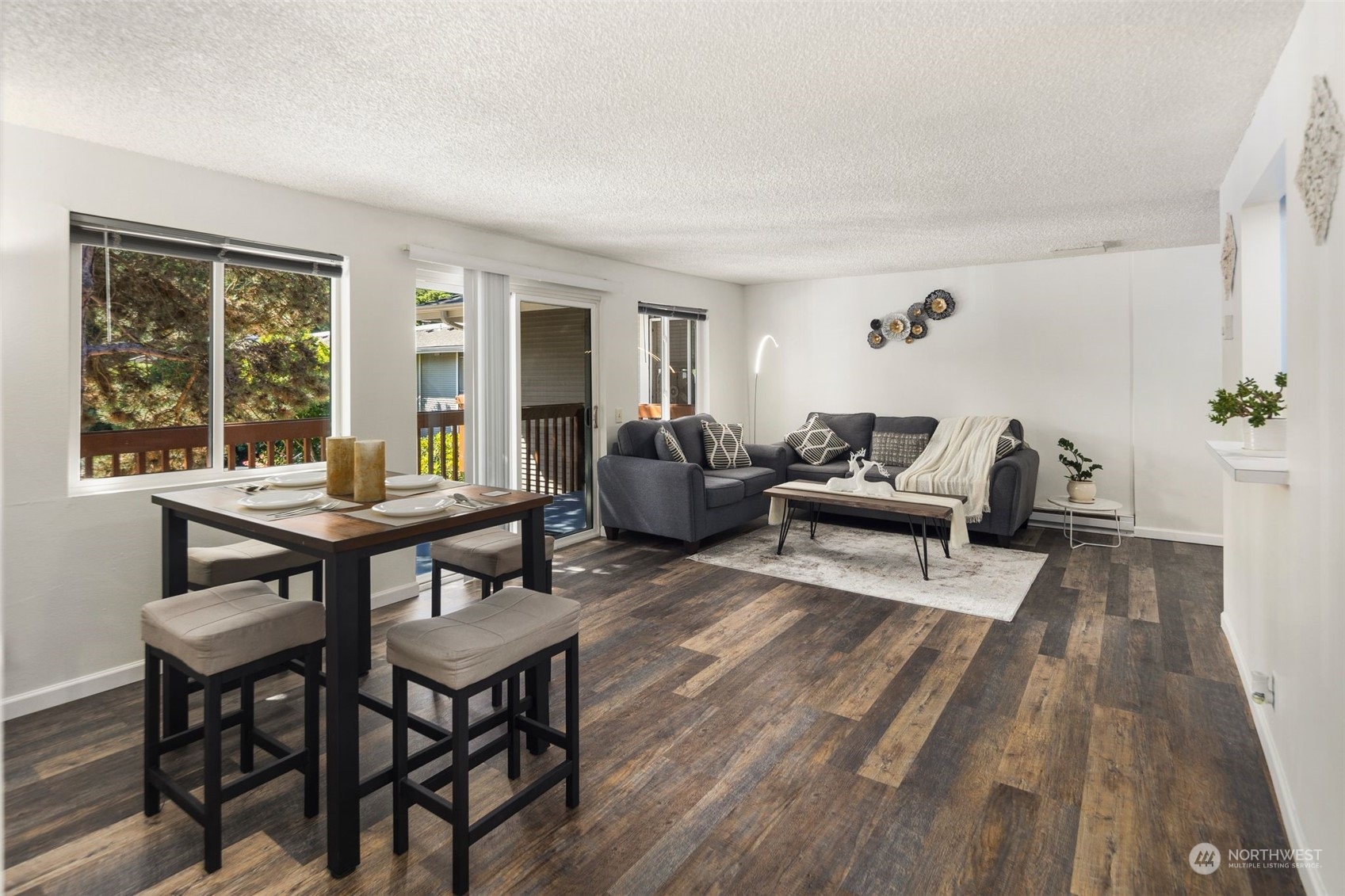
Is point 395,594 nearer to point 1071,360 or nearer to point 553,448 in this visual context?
point 553,448

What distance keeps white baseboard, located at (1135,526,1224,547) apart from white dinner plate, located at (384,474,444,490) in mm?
5530

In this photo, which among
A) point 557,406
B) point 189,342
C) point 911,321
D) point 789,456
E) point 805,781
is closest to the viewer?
point 805,781

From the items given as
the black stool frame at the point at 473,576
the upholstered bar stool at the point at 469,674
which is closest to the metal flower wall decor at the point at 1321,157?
the upholstered bar stool at the point at 469,674

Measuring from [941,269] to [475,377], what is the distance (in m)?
4.39

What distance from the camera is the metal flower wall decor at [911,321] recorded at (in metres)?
6.33

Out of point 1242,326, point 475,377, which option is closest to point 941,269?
point 1242,326

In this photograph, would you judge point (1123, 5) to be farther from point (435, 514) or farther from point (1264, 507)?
point (435, 514)

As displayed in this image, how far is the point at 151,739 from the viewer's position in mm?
2000

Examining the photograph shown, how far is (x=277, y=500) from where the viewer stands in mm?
2146

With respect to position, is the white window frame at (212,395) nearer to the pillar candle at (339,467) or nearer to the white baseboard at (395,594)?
the white baseboard at (395,594)

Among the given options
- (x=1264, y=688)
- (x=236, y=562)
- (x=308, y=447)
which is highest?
(x=308, y=447)

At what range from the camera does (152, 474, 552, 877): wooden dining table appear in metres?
1.76

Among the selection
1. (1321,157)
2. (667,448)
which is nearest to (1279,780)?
(1321,157)

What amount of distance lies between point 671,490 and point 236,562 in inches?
115
